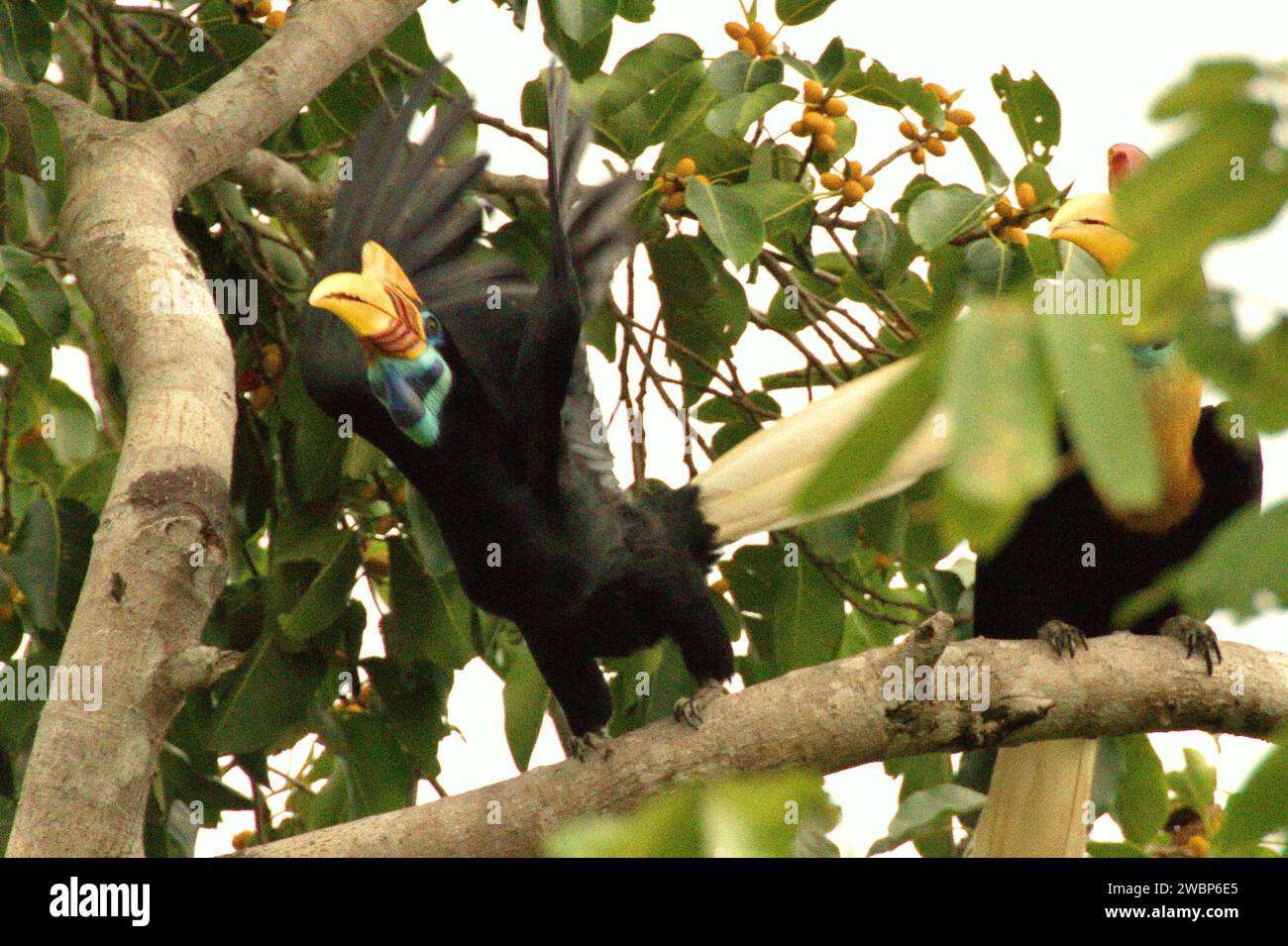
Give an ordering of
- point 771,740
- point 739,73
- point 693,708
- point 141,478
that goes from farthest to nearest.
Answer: point 739,73 < point 693,708 < point 771,740 < point 141,478

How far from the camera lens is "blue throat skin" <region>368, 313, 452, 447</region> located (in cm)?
214

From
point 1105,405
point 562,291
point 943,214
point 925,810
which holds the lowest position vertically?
point 1105,405

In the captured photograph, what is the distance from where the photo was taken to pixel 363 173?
232cm

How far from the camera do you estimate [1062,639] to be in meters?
2.09

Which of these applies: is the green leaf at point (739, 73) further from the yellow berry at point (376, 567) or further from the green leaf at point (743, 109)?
the yellow berry at point (376, 567)

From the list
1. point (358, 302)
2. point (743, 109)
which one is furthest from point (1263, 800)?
point (743, 109)

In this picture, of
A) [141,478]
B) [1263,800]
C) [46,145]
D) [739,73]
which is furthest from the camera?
[739,73]

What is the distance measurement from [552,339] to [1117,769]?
3.97ft

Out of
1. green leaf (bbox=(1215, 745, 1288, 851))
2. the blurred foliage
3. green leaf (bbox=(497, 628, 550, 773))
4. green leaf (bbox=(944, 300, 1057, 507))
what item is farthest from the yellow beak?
green leaf (bbox=(944, 300, 1057, 507))

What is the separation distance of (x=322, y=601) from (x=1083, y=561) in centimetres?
132

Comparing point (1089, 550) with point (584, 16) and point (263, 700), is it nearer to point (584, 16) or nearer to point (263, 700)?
point (584, 16)

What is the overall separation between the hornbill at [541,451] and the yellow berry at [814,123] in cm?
33

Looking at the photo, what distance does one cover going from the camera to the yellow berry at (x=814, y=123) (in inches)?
92.4
